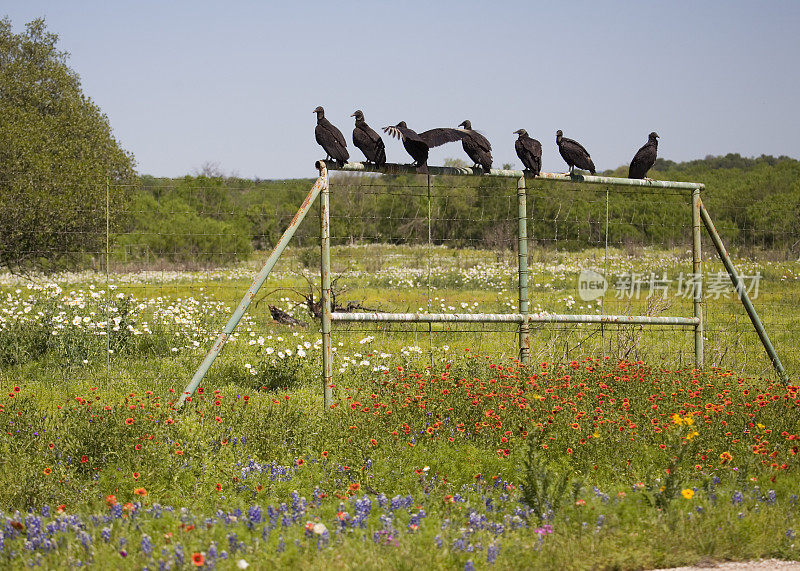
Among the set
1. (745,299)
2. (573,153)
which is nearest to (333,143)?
(573,153)

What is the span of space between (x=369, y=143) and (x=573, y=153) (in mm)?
→ 2555

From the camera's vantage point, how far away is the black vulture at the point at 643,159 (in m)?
9.31

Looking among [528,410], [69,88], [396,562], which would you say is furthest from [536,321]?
[69,88]

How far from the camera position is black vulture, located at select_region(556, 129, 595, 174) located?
8883mm

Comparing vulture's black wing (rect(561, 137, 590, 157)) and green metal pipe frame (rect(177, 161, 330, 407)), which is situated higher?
vulture's black wing (rect(561, 137, 590, 157))

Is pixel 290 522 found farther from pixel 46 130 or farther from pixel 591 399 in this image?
pixel 46 130

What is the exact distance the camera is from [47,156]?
21609 millimetres

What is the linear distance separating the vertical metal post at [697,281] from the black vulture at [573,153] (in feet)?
4.35

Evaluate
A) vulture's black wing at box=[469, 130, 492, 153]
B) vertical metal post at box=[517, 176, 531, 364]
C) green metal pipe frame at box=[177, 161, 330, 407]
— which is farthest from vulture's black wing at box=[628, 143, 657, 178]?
green metal pipe frame at box=[177, 161, 330, 407]

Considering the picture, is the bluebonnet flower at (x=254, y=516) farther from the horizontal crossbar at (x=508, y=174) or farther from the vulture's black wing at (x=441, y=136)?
the vulture's black wing at (x=441, y=136)

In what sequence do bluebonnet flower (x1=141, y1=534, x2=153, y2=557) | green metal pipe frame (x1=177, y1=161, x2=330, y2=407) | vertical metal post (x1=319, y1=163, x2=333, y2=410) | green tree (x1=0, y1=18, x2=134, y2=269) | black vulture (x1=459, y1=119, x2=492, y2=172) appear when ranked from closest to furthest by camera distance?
1. bluebonnet flower (x1=141, y1=534, x2=153, y2=557)
2. green metal pipe frame (x1=177, y1=161, x2=330, y2=407)
3. vertical metal post (x1=319, y1=163, x2=333, y2=410)
4. black vulture (x1=459, y1=119, x2=492, y2=172)
5. green tree (x1=0, y1=18, x2=134, y2=269)

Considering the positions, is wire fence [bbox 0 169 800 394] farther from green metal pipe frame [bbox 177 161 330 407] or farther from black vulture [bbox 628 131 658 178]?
green metal pipe frame [bbox 177 161 330 407]

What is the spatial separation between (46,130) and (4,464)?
69.0ft

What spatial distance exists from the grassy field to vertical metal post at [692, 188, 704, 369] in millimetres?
334
